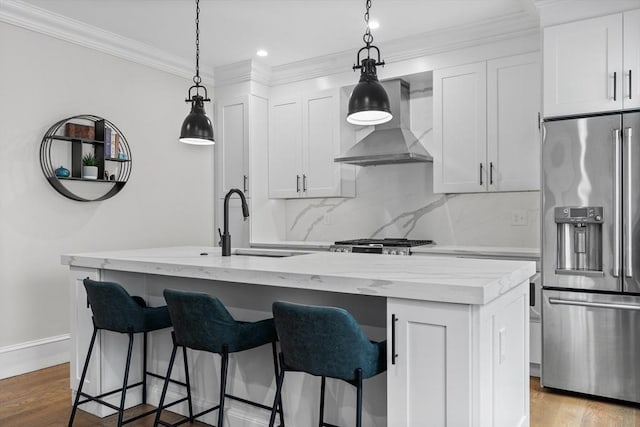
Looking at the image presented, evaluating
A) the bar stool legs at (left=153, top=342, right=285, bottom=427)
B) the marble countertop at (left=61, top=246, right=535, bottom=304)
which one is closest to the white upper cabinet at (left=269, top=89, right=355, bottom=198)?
the marble countertop at (left=61, top=246, right=535, bottom=304)

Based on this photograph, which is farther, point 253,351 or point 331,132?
point 331,132

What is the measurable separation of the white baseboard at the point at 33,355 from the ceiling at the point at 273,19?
2513 millimetres

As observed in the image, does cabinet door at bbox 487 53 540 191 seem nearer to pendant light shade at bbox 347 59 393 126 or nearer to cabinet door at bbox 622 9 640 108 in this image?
cabinet door at bbox 622 9 640 108

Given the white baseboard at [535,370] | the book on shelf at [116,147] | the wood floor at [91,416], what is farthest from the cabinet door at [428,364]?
the book on shelf at [116,147]

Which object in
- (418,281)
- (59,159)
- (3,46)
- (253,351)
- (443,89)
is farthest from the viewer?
(443,89)

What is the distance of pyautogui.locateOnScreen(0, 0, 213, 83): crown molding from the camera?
366 centimetres

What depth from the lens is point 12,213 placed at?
3.66 m

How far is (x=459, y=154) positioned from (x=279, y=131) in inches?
74.7

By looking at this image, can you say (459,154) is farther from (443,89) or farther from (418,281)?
(418,281)

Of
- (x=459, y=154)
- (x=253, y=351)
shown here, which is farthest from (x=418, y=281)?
(x=459, y=154)

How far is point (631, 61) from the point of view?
309 cm

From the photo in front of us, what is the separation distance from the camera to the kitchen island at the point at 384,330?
1677 mm

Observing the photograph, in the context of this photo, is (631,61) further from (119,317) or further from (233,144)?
(233,144)

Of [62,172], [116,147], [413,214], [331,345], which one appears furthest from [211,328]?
[413,214]
